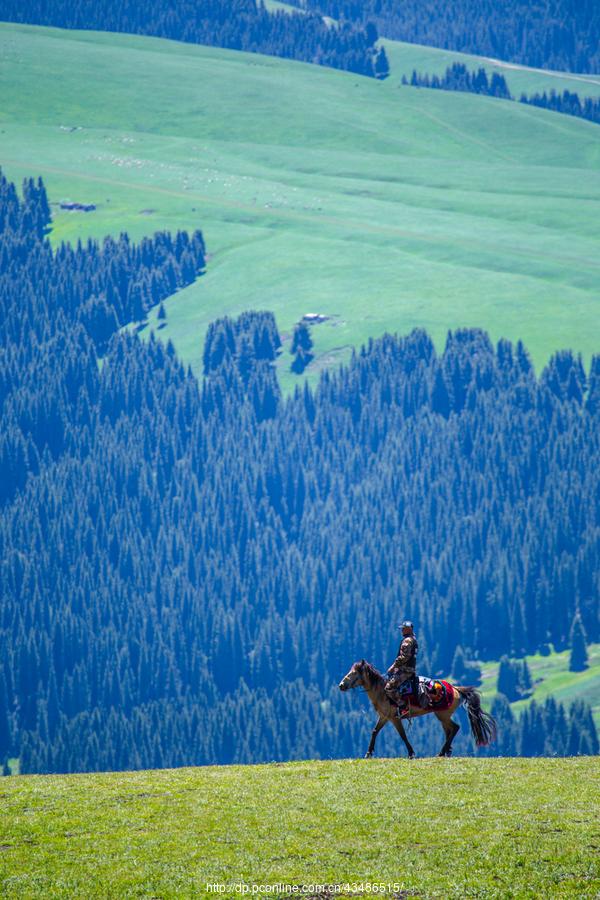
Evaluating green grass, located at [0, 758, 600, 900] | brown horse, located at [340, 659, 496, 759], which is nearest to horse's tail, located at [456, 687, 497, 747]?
brown horse, located at [340, 659, 496, 759]

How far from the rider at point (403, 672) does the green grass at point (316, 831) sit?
6.50ft

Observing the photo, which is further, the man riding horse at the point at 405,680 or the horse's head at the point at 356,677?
the horse's head at the point at 356,677

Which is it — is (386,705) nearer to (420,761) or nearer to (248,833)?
A: (420,761)

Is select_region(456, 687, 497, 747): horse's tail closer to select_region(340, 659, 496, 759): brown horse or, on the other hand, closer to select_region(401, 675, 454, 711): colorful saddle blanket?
select_region(340, 659, 496, 759): brown horse

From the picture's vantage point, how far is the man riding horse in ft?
169

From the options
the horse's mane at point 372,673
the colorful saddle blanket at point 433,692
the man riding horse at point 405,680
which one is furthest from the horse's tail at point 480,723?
the horse's mane at point 372,673

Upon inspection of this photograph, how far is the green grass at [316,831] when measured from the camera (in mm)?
39094

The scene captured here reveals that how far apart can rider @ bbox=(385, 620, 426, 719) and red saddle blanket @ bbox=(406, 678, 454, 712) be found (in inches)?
7.0

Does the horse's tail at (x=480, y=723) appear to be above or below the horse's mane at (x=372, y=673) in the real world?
below

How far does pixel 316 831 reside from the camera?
4278 cm

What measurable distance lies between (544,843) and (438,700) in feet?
38.2

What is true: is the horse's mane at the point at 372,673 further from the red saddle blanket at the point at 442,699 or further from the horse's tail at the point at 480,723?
the horse's tail at the point at 480,723

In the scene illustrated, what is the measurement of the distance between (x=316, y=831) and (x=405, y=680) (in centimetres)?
983

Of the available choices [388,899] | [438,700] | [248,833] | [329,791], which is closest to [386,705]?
[438,700]
